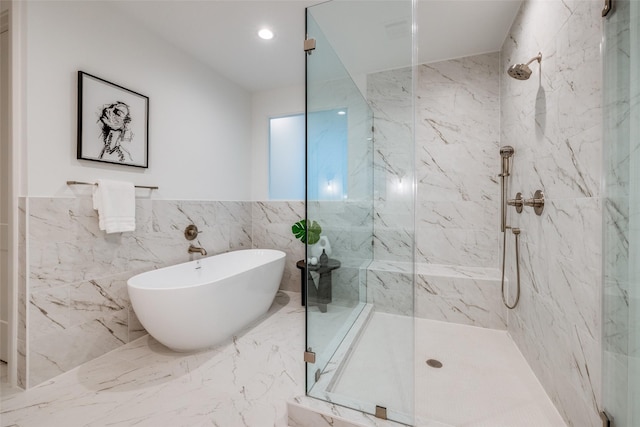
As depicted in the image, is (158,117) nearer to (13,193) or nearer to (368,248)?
(13,193)

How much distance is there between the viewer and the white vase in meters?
1.69

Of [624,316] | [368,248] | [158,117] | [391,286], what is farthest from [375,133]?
[158,117]

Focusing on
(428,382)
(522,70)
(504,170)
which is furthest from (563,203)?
(428,382)

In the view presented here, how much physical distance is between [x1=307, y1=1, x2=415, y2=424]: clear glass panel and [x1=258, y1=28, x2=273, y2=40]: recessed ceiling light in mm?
914

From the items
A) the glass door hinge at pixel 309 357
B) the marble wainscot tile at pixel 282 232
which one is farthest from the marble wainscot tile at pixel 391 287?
the marble wainscot tile at pixel 282 232

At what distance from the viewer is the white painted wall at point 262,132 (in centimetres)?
366

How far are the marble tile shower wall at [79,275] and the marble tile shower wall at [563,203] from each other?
283cm

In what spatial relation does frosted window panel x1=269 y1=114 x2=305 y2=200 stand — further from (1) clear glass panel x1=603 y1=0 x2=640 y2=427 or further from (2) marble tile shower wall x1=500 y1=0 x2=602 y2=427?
(1) clear glass panel x1=603 y1=0 x2=640 y2=427

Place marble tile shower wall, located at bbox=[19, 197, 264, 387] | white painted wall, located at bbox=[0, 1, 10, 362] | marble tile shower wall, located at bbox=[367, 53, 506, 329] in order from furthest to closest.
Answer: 1. marble tile shower wall, located at bbox=[367, 53, 506, 329]
2. white painted wall, located at bbox=[0, 1, 10, 362]
3. marble tile shower wall, located at bbox=[19, 197, 264, 387]

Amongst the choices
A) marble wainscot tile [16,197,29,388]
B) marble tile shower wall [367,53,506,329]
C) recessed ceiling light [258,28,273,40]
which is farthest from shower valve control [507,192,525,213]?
marble wainscot tile [16,197,29,388]

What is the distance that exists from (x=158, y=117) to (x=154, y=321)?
1727 mm

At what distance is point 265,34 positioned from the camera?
2.47 metres

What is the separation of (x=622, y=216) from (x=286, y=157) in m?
3.21

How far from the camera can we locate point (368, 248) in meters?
2.05
